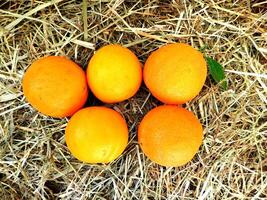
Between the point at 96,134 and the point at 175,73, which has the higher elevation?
the point at 175,73

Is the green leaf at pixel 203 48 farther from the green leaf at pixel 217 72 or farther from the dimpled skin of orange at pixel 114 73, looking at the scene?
the dimpled skin of orange at pixel 114 73

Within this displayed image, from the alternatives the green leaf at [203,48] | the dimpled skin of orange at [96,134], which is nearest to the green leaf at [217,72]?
the green leaf at [203,48]

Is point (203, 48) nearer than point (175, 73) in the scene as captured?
No

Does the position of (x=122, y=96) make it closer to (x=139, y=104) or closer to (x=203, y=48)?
(x=139, y=104)

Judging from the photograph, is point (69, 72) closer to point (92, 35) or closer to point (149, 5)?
point (92, 35)

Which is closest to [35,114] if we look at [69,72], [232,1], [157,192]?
[69,72]

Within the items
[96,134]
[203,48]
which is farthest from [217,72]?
[96,134]
